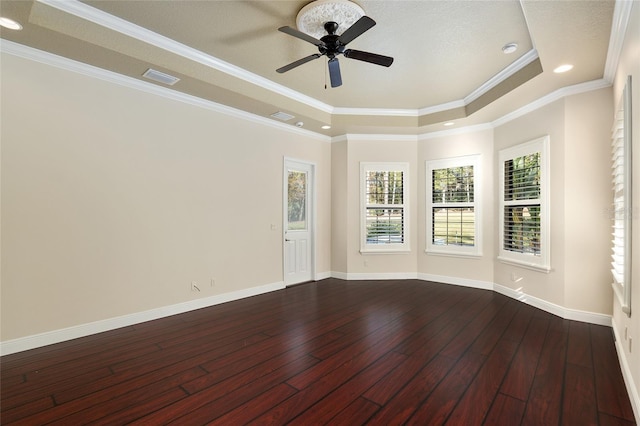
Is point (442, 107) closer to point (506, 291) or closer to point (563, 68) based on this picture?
point (563, 68)

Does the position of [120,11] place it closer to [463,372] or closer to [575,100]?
[463,372]

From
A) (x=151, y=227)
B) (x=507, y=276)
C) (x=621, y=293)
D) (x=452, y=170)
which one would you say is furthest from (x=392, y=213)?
(x=151, y=227)

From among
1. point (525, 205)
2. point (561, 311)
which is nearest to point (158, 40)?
point (525, 205)

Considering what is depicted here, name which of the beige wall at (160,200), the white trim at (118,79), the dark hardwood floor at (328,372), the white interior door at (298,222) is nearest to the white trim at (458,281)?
the beige wall at (160,200)

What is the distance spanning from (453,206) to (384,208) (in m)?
1.23

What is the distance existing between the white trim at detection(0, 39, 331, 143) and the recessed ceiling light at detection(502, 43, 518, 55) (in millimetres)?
3264

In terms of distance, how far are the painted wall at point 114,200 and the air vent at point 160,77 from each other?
0.30m

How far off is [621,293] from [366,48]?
331 centimetres

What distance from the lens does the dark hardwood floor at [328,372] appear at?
2014 millimetres

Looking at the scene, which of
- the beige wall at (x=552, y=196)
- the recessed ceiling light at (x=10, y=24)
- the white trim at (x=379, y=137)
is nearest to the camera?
the recessed ceiling light at (x=10, y=24)

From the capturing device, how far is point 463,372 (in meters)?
2.51

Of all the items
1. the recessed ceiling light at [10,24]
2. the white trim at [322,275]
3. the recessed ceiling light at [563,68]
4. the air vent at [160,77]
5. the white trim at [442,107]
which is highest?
the white trim at [442,107]

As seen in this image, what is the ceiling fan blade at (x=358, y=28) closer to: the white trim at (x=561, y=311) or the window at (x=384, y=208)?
the window at (x=384, y=208)

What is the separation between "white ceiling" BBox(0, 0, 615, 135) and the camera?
2.62m
